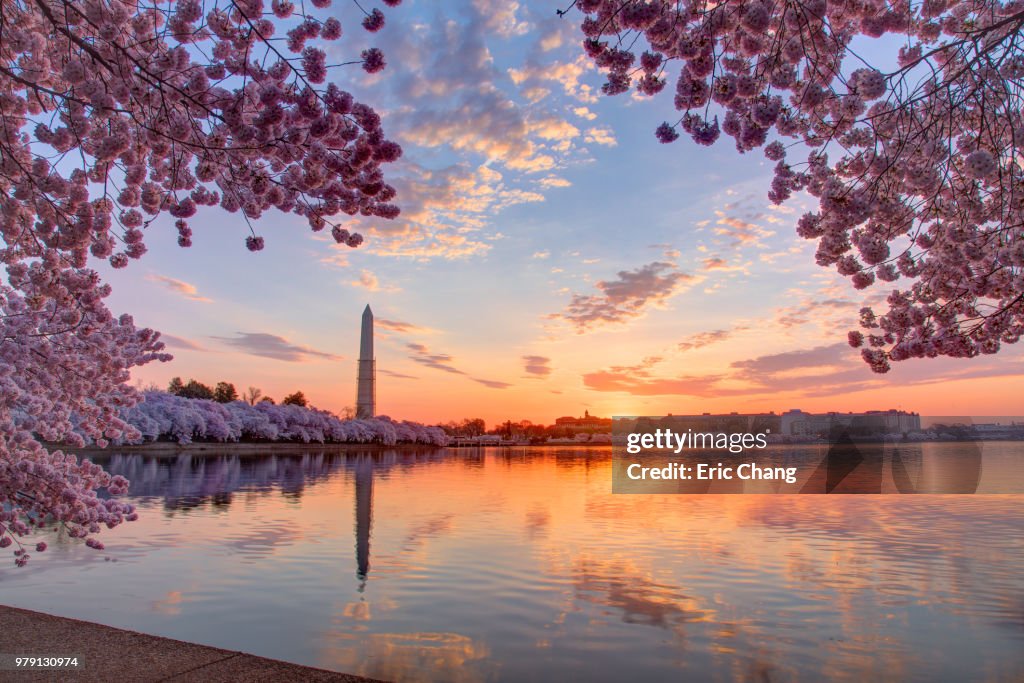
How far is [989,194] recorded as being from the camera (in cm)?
880

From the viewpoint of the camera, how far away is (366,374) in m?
134

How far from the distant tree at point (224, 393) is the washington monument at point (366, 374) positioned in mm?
25224

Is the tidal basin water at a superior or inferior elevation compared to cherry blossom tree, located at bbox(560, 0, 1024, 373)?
inferior

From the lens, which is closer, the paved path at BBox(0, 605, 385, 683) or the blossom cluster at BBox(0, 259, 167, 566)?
the paved path at BBox(0, 605, 385, 683)

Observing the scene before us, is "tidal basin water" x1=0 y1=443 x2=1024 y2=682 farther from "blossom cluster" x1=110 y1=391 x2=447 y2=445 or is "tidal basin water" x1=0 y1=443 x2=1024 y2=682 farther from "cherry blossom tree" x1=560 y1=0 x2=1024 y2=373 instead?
"blossom cluster" x1=110 y1=391 x2=447 y2=445

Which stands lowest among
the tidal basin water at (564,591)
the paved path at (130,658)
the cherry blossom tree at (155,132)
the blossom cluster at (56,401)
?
the tidal basin water at (564,591)

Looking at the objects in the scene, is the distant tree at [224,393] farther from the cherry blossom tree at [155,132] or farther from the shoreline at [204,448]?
the cherry blossom tree at [155,132]

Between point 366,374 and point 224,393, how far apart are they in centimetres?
2967

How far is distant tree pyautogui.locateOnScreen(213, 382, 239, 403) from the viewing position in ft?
437

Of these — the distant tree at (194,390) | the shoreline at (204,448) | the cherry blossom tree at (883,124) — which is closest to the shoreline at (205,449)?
the shoreline at (204,448)

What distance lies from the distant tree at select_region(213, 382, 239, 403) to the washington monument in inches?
993

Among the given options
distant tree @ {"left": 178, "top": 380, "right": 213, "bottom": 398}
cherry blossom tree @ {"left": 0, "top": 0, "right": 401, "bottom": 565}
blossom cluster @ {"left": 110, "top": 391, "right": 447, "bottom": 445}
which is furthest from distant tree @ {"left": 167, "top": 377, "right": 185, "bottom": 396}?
cherry blossom tree @ {"left": 0, "top": 0, "right": 401, "bottom": 565}

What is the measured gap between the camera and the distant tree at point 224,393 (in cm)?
13312

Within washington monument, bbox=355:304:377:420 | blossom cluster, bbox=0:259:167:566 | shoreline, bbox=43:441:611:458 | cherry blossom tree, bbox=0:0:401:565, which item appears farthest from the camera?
washington monument, bbox=355:304:377:420
